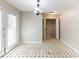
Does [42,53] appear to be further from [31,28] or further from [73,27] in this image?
[31,28]

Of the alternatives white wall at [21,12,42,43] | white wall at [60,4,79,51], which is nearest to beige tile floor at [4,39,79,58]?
white wall at [60,4,79,51]

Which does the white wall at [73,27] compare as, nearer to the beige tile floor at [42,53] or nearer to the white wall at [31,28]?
the beige tile floor at [42,53]

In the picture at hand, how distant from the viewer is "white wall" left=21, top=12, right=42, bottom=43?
775 centimetres

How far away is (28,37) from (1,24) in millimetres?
3681

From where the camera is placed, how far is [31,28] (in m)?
7.79

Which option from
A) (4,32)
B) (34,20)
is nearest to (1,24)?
(4,32)

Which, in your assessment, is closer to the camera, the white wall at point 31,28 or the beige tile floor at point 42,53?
the beige tile floor at point 42,53

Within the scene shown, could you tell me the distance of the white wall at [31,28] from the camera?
305 inches

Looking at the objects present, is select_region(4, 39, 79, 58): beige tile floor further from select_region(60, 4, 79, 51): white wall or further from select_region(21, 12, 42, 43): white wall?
select_region(21, 12, 42, 43): white wall

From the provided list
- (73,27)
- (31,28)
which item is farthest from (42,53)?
(31,28)

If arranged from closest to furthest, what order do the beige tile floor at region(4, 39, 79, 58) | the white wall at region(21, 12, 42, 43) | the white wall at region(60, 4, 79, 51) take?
the beige tile floor at region(4, 39, 79, 58) → the white wall at region(60, 4, 79, 51) → the white wall at region(21, 12, 42, 43)

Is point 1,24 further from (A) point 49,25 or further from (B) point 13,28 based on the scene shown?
(A) point 49,25

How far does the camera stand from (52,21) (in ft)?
42.1

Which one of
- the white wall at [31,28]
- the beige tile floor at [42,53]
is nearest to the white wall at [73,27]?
the beige tile floor at [42,53]
